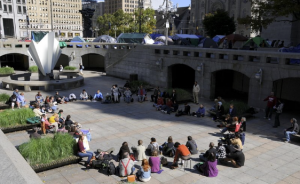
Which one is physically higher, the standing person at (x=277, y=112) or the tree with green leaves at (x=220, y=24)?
the tree with green leaves at (x=220, y=24)

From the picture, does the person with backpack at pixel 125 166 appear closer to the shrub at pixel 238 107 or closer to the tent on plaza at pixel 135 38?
the shrub at pixel 238 107

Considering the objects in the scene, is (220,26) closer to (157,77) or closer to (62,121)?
(157,77)

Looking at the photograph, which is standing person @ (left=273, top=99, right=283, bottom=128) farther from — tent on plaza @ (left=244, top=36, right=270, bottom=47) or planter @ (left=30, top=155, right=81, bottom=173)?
tent on plaza @ (left=244, top=36, right=270, bottom=47)

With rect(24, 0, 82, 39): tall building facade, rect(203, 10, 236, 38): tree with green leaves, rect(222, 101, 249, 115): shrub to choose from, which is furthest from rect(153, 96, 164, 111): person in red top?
rect(24, 0, 82, 39): tall building facade

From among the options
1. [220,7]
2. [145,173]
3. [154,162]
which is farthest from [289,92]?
[220,7]

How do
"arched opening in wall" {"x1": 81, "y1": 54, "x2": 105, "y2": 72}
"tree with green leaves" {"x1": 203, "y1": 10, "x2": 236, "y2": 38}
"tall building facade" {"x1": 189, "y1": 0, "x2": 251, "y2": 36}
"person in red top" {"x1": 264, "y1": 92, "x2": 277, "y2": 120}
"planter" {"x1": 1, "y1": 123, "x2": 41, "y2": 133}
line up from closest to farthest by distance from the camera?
1. "planter" {"x1": 1, "y1": 123, "x2": 41, "y2": 133}
2. "person in red top" {"x1": 264, "y1": 92, "x2": 277, "y2": 120}
3. "arched opening in wall" {"x1": 81, "y1": 54, "x2": 105, "y2": 72}
4. "tree with green leaves" {"x1": 203, "y1": 10, "x2": 236, "y2": 38}
5. "tall building facade" {"x1": 189, "y1": 0, "x2": 251, "y2": 36}

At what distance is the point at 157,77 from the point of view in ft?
91.3

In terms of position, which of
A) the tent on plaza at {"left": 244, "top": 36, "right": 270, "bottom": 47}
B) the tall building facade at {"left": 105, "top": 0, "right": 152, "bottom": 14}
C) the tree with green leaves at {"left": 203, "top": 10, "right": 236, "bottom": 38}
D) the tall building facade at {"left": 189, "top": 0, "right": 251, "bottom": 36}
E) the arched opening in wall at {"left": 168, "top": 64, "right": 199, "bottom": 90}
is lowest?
the arched opening in wall at {"left": 168, "top": 64, "right": 199, "bottom": 90}

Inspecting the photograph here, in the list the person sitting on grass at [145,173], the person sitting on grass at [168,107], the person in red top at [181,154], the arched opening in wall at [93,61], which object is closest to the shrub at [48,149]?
the person sitting on grass at [145,173]

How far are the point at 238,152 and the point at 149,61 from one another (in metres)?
18.8

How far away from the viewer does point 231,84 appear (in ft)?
87.1

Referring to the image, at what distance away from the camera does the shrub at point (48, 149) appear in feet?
34.1

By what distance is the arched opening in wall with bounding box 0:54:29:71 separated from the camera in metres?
42.4

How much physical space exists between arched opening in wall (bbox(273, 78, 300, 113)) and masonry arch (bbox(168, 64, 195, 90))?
8.97m
